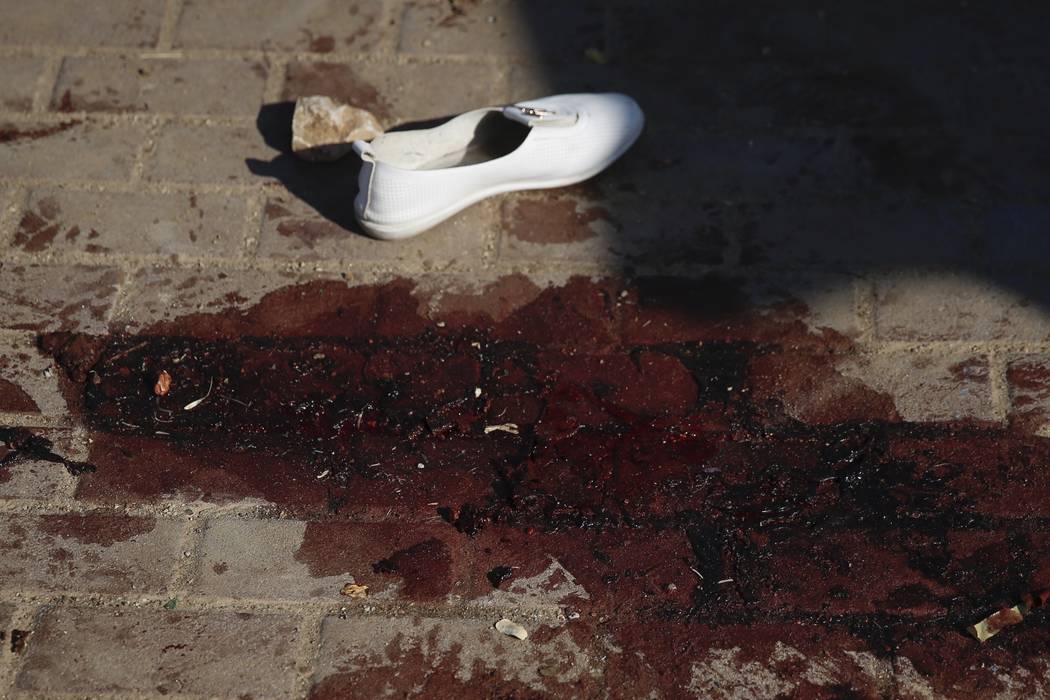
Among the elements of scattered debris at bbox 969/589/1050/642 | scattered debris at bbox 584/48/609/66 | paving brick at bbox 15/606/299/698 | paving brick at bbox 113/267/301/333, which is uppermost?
scattered debris at bbox 584/48/609/66

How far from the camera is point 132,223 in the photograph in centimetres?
308

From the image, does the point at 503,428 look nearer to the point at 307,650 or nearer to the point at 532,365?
the point at 532,365

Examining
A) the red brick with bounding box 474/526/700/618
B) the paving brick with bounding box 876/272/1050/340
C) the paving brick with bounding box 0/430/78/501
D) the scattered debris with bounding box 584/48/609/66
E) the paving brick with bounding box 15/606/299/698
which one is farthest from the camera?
the scattered debris with bounding box 584/48/609/66

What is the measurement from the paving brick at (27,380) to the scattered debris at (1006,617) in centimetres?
216

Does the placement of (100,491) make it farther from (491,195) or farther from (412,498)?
(491,195)

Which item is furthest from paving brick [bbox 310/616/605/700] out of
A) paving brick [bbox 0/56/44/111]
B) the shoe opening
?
paving brick [bbox 0/56/44/111]

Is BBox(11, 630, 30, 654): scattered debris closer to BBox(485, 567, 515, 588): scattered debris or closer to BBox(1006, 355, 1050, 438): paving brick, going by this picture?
BBox(485, 567, 515, 588): scattered debris

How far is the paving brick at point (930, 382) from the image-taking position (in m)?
2.65

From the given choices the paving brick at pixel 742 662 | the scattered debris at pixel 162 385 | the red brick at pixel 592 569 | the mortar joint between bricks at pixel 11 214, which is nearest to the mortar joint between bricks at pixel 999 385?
the paving brick at pixel 742 662

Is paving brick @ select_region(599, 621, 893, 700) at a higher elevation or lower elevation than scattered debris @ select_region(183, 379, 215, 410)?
higher

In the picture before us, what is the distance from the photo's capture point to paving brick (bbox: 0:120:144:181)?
126 inches

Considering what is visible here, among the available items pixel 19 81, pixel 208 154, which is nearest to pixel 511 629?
pixel 208 154

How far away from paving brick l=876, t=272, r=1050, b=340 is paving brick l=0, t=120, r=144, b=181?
86.4 inches

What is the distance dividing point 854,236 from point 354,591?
5.53 ft
